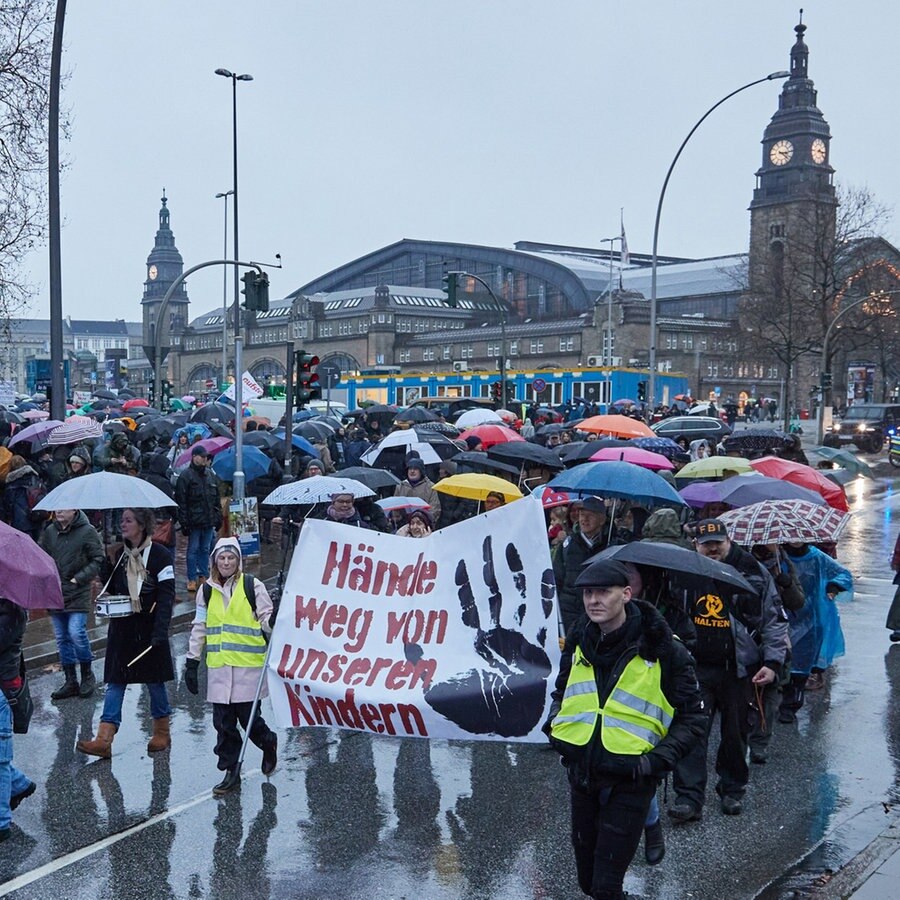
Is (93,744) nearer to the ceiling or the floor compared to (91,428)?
nearer to the floor

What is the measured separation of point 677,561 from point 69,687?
6.06 meters

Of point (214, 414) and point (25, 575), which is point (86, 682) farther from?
point (214, 414)

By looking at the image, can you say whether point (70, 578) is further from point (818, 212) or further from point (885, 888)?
point (818, 212)

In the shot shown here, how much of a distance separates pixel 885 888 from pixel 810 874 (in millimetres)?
515

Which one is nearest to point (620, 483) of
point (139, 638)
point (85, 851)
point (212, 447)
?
point (139, 638)

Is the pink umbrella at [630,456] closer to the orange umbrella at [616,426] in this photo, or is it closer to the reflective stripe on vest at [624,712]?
the orange umbrella at [616,426]

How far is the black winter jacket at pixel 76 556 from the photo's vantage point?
946 cm

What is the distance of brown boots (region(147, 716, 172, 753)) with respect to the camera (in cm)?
823

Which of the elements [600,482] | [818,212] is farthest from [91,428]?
[818,212]

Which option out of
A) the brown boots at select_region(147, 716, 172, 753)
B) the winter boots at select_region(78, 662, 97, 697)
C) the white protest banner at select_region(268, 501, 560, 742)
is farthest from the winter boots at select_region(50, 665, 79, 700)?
the white protest banner at select_region(268, 501, 560, 742)

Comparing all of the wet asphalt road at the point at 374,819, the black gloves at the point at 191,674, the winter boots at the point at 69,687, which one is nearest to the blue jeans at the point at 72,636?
the winter boots at the point at 69,687

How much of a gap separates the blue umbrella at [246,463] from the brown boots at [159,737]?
27.0ft

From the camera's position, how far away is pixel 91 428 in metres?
16.4

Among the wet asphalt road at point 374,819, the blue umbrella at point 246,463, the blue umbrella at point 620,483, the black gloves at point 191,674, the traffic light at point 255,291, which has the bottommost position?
the wet asphalt road at point 374,819
